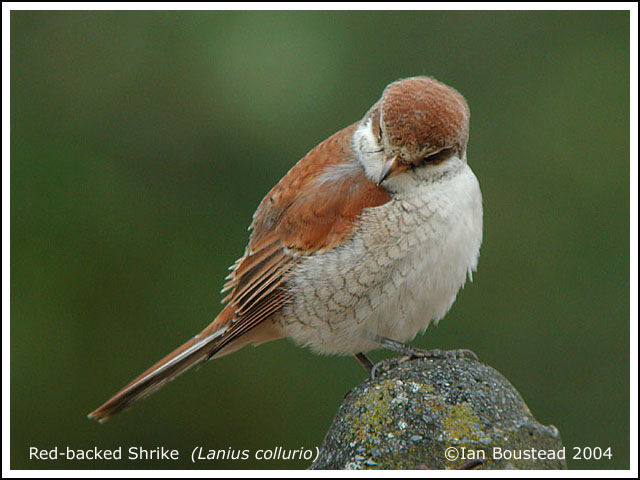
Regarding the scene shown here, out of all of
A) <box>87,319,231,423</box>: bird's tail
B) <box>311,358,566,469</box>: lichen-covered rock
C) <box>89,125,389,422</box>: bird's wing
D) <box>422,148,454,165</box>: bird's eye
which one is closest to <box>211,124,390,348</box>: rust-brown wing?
<box>89,125,389,422</box>: bird's wing

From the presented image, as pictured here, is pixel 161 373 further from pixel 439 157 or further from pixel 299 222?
pixel 439 157

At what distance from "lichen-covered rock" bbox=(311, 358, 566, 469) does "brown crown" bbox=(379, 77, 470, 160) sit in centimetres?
90

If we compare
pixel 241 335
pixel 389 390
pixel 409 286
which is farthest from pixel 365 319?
pixel 389 390

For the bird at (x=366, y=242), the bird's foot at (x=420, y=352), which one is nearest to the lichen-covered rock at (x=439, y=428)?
the bird's foot at (x=420, y=352)

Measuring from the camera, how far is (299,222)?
311cm

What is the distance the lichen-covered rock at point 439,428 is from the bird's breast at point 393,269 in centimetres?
61

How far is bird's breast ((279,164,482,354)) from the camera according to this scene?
292cm

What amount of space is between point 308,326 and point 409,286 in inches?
18.4

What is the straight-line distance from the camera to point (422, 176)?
2.95 meters

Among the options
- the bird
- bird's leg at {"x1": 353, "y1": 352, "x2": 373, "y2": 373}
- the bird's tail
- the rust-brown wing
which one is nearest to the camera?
the bird

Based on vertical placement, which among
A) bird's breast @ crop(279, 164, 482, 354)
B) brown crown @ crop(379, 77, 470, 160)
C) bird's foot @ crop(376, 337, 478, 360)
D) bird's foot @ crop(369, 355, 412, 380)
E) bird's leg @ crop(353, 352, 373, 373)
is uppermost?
brown crown @ crop(379, 77, 470, 160)

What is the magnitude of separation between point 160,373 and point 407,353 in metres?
1.08

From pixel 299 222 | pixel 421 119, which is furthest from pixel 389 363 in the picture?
pixel 421 119

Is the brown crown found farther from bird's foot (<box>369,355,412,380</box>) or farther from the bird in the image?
bird's foot (<box>369,355,412,380</box>)
